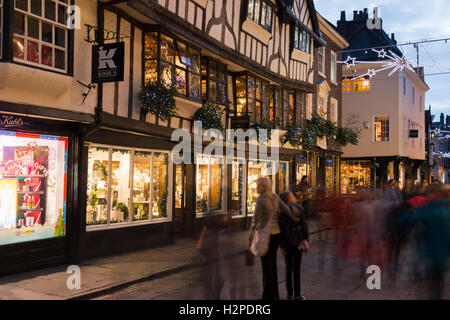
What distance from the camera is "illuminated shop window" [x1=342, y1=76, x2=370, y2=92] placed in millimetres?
30797

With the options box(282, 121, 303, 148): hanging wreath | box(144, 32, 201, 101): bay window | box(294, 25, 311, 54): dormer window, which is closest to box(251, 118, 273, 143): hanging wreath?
box(282, 121, 303, 148): hanging wreath

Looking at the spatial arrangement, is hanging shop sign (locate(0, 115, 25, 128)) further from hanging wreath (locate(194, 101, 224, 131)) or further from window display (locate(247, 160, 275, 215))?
window display (locate(247, 160, 275, 215))

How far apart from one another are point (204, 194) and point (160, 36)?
5.52 m

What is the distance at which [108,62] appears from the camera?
915 cm

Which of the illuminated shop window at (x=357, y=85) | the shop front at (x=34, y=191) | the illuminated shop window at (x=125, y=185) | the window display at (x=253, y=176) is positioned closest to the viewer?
the shop front at (x=34, y=191)

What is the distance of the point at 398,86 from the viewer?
29.8 meters

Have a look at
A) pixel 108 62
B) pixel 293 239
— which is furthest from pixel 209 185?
pixel 293 239

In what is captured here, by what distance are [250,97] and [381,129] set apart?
17.2 metres

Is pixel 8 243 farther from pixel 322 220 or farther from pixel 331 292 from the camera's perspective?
pixel 322 220

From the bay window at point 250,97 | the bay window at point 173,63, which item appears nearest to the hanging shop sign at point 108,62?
the bay window at point 173,63

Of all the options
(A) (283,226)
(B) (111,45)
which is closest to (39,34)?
(B) (111,45)

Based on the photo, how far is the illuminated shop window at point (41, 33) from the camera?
8.35 m

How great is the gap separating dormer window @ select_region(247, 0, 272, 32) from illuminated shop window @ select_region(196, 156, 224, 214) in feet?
17.0

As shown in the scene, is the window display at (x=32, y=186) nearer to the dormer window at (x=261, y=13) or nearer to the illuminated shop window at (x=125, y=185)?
the illuminated shop window at (x=125, y=185)
